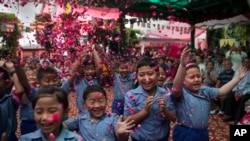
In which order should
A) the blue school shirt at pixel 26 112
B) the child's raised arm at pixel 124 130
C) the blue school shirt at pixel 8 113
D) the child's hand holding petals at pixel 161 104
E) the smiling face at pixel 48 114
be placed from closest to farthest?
the smiling face at pixel 48 114 → the child's raised arm at pixel 124 130 → the child's hand holding petals at pixel 161 104 → the blue school shirt at pixel 8 113 → the blue school shirt at pixel 26 112

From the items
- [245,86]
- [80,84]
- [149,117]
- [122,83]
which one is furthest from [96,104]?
[245,86]

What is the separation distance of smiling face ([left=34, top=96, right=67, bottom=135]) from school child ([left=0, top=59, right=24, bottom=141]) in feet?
3.25

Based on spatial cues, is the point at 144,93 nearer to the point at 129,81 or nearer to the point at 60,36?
the point at 60,36

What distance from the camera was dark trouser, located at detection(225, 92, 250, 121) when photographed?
7.45 meters

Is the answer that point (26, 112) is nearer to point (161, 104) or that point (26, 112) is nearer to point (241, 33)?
point (161, 104)

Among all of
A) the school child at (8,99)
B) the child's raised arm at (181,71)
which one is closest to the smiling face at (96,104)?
the child's raised arm at (181,71)

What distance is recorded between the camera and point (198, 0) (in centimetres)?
834

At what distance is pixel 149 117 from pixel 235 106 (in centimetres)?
517

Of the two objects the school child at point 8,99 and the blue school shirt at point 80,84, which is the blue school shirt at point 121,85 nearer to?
the blue school shirt at point 80,84

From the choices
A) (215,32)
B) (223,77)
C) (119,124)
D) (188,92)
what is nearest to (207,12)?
(223,77)

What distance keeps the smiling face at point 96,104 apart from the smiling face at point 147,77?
1.78ft

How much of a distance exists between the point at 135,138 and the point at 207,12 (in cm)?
705

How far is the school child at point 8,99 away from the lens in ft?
10.9

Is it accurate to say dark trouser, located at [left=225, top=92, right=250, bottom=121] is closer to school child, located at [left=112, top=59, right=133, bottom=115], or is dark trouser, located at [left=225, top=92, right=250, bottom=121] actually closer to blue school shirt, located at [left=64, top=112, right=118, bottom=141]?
school child, located at [left=112, top=59, right=133, bottom=115]
